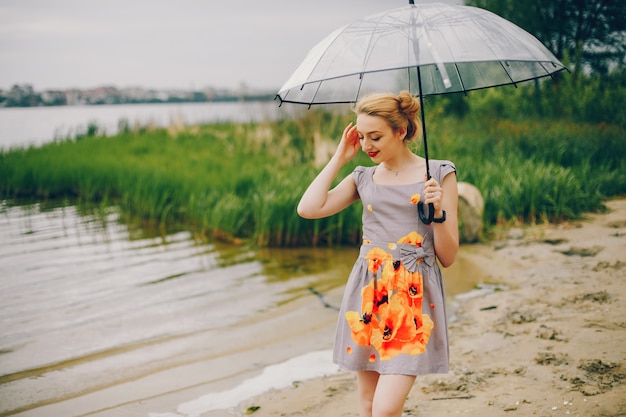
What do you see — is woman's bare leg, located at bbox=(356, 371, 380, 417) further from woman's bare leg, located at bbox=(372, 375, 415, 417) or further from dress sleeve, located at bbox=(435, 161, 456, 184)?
dress sleeve, located at bbox=(435, 161, 456, 184)

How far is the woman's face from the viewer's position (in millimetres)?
2355

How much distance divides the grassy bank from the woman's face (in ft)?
15.4

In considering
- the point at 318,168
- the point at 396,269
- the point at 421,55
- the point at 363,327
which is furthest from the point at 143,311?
the point at 318,168

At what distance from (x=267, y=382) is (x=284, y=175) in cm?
498

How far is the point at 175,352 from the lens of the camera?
14.5 ft

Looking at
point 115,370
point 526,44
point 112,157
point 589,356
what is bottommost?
point 115,370

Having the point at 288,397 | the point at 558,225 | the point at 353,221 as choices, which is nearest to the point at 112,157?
the point at 353,221

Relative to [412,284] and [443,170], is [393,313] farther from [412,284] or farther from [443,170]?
[443,170]

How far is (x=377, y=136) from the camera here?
238 centimetres

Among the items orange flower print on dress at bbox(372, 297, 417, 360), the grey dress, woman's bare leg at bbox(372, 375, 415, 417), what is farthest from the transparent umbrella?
woman's bare leg at bbox(372, 375, 415, 417)

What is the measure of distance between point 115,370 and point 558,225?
5.11 meters

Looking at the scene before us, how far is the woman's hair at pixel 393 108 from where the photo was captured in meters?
2.34

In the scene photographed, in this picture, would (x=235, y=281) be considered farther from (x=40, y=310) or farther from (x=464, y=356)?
(x=464, y=356)

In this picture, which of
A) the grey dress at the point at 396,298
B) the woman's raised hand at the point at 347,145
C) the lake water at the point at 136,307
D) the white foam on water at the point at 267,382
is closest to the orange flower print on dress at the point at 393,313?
the grey dress at the point at 396,298
